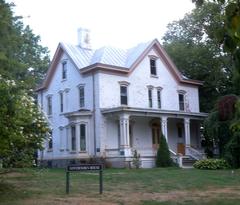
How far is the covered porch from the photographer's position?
106 ft

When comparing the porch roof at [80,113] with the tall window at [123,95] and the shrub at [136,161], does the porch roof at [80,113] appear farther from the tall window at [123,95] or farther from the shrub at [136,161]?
the shrub at [136,161]

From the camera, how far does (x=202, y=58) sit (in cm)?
4231

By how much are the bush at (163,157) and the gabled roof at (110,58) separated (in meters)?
6.74

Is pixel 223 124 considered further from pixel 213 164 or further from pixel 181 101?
pixel 181 101

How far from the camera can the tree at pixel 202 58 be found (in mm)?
41844

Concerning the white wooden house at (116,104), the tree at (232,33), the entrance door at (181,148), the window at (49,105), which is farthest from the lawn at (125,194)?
the window at (49,105)

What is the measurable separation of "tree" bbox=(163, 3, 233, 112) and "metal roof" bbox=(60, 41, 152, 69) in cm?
696

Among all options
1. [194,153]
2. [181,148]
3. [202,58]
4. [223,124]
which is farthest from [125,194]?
[202,58]

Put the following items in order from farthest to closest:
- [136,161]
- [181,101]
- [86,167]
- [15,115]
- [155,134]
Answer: [181,101] → [155,134] → [136,161] → [86,167] → [15,115]

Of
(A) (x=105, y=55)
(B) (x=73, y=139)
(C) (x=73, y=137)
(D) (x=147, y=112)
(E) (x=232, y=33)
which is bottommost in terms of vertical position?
(E) (x=232, y=33)

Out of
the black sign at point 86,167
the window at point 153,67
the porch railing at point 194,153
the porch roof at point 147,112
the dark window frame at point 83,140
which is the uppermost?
the window at point 153,67

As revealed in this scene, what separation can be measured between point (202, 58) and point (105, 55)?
10.7 meters

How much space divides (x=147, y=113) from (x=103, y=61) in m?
5.39

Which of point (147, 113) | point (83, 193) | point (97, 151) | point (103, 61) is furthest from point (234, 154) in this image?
point (83, 193)
